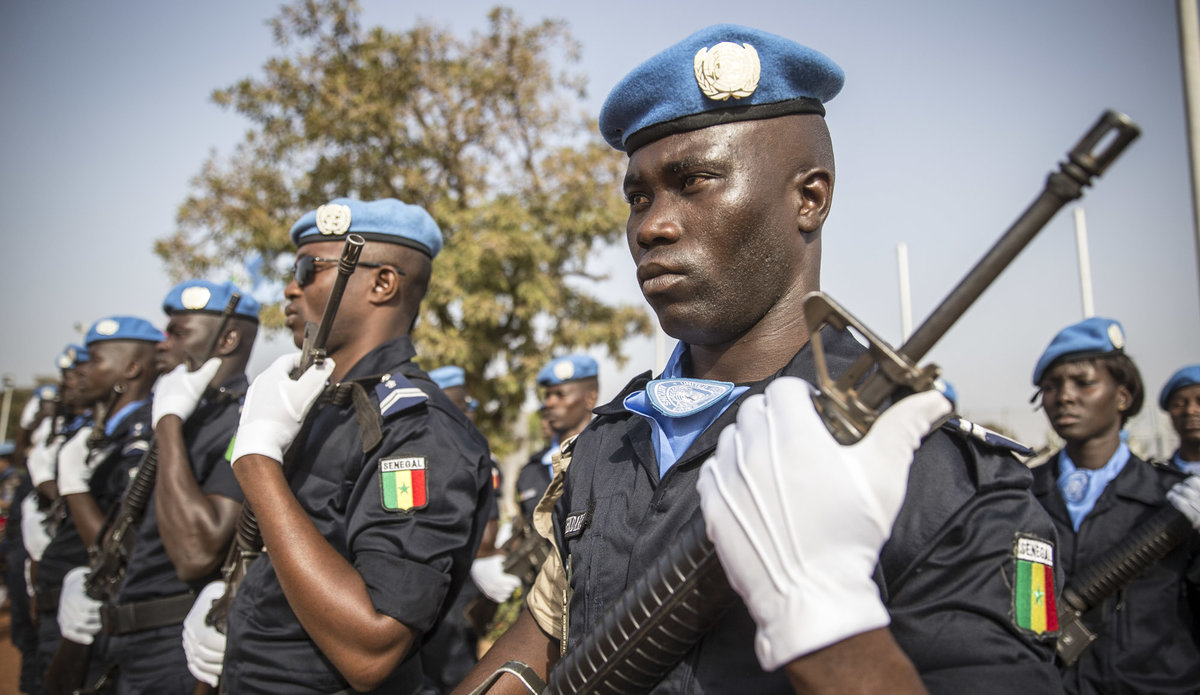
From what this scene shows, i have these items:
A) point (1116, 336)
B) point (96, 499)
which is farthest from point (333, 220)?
point (1116, 336)

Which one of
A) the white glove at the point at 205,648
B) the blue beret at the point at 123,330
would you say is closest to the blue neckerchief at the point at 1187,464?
the white glove at the point at 205,648

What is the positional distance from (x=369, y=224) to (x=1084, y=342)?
3.93 m

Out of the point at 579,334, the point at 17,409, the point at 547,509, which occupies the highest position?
the point at 547,509

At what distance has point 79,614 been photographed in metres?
4.82

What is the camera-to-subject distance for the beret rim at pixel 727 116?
176 cm

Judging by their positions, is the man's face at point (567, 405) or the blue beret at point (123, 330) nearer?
the blue beret at point (123, 330)

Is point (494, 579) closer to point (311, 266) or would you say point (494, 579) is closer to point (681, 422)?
point (311, 266)

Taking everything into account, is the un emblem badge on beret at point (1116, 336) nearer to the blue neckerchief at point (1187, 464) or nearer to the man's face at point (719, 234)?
the blue neckerchief at point (1187, 464)

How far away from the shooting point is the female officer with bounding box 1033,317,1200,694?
3.78 metres

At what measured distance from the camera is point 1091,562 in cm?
396

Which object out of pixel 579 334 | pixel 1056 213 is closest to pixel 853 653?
pixel 1056 213

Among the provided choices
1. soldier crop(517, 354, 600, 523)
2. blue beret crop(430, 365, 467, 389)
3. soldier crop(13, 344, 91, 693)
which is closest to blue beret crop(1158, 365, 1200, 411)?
soldier crop(517, 354, 600, 523)

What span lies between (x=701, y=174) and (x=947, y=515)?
2.88 ft

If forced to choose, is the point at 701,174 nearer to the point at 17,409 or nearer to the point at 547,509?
the point at 547,509
